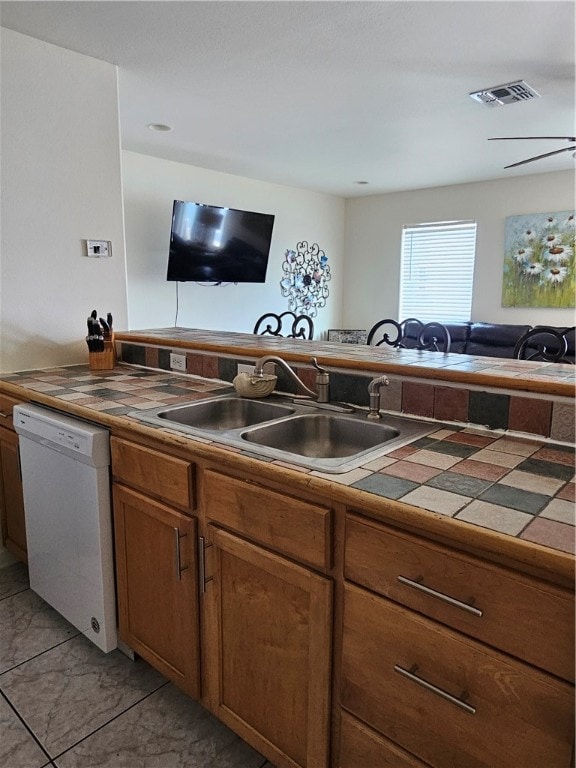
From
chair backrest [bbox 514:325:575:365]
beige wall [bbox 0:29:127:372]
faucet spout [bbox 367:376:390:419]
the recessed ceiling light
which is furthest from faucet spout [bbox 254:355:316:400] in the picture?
the recessed ceiling light

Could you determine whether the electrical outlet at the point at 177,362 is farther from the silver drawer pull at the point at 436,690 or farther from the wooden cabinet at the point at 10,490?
the silver drawer pull at the point at 436,690

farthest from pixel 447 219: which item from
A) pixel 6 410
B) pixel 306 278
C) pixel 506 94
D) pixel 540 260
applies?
pixel 6 410

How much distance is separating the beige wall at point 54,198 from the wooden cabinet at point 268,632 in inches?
63.5

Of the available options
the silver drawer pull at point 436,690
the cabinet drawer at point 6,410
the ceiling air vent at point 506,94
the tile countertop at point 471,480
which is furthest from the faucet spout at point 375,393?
the ceiling air vent at point 506,94

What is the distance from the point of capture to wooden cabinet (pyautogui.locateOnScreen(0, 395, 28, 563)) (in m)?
2.12

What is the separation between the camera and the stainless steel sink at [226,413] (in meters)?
1.77

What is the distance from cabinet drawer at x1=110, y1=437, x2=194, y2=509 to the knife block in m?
1.00

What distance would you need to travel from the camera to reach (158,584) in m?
1.51

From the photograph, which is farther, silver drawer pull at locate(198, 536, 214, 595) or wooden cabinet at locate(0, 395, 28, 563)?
wooden cabinet at locate(0, 395, 28, 563)

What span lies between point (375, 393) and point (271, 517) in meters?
0.58

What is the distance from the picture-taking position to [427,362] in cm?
175

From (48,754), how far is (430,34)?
10.0 ft

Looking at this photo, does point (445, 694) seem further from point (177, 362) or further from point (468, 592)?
point (177, 362)

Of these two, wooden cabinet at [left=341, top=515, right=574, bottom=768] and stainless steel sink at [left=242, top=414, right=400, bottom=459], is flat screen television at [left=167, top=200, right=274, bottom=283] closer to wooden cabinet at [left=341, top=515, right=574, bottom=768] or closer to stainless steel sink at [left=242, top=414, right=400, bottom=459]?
stainless steel sink at [left=242, top=414, right=400, bottom=459]
